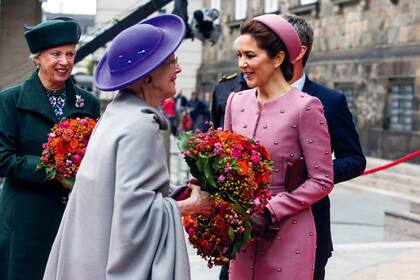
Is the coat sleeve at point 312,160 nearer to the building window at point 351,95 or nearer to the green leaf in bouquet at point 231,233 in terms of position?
the green leaf in bouquet at point 231,233

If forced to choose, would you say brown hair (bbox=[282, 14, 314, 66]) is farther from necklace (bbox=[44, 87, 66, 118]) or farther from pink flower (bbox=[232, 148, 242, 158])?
necklace (bbox=[44, 87, 66, 118])

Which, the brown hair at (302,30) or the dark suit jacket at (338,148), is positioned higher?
the brown hair at (302,30)

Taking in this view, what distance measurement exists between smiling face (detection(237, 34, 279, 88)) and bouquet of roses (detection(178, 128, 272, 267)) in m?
0.42

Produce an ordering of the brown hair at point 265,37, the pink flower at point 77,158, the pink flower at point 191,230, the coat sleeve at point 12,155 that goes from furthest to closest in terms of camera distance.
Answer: the coat sleeve at point 12,155
the pink flower at point 77,158
the brown hair at point 265,37
the pink flower at point 191,230

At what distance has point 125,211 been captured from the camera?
2.71 m

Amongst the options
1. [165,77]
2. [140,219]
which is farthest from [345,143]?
[140,219]

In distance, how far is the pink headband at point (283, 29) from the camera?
3.47m

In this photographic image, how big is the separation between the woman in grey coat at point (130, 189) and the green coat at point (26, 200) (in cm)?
105

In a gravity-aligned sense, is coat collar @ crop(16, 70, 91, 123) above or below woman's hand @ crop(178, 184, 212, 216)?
above

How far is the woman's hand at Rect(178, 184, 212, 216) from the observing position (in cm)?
302

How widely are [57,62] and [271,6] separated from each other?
19.3 metres

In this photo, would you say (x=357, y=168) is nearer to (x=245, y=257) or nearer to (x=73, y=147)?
(x=245, y=257)

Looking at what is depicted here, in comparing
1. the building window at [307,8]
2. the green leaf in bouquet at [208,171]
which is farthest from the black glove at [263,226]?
the building window at [307,8]

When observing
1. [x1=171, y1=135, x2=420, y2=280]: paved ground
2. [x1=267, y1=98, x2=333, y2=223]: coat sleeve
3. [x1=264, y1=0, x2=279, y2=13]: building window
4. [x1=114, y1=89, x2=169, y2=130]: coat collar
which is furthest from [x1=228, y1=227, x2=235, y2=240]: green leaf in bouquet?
[x1=264, y1=0, x2=279, y2=13]: building window
